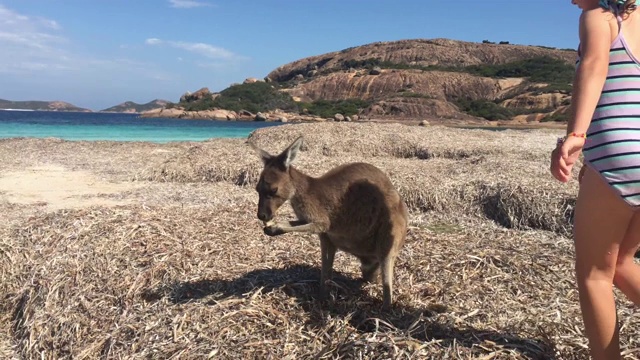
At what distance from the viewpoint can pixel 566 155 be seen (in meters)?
2.47

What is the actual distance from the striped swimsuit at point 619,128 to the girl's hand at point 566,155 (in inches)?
4.3

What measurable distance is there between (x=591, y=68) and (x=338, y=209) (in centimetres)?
215

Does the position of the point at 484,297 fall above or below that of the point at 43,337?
above

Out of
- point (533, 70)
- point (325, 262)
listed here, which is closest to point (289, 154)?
point (325, 262)

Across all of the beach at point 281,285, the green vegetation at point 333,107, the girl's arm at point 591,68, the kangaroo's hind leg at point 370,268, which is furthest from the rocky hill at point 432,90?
the girl's arm at point 591,68

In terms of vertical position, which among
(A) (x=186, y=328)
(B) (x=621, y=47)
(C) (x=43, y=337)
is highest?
(B) (x=621, y=47)

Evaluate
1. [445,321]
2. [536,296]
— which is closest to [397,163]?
[536,296]

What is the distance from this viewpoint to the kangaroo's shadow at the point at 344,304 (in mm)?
3348

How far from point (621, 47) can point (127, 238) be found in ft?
16.7

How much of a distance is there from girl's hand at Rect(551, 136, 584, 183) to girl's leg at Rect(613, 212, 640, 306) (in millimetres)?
527

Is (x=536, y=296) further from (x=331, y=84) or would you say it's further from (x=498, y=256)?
(x=331, y=84)

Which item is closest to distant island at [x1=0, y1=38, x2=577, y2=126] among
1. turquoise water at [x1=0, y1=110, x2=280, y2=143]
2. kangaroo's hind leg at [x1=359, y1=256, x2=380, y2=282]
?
turquoise water at [x1=0, y1=110, x2=280, y2=143]

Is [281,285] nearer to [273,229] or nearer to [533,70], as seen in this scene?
[273,229]

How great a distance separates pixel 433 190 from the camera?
9125 millimetres
